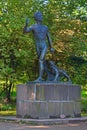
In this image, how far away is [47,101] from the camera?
44.2 ft

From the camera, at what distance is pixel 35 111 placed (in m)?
13.5

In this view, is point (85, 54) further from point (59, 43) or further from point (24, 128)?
point (24, 128)

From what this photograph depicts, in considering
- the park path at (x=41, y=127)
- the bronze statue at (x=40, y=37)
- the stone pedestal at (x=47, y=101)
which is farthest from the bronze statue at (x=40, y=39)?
the park path at (x=41, y=127)

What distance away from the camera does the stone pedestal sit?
529 inches

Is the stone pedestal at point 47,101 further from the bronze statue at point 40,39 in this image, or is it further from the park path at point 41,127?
the park path at point 41,127

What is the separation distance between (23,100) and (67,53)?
9.65 metres

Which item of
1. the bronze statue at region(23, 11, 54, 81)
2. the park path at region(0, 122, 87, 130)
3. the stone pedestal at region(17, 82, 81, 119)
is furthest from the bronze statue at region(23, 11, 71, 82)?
the park path at region(0, 122, 87, 130)

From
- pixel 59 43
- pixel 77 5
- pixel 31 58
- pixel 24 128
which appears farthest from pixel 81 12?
pixel 24 128

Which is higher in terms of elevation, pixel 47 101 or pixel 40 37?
pixel 40 37

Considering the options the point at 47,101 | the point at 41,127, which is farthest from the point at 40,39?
the point at 41,127

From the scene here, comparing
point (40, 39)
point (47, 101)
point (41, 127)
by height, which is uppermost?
point (40, 39)

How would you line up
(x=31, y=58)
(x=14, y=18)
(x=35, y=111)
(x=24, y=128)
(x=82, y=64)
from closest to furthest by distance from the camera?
(x=24, y=128) < (x=35, y=111) < (x=14, y=18) < (x=31, y=58) < (x=82, y=64)

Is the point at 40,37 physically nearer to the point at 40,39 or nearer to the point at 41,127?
the point at 40,39

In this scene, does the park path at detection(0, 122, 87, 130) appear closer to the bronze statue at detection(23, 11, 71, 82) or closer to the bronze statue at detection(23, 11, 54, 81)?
the bronze statue at detection(23, 11, 71, 82)
